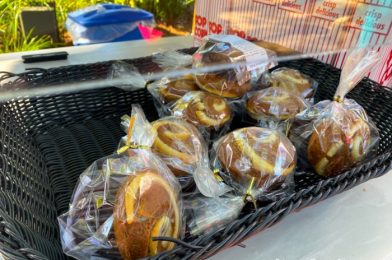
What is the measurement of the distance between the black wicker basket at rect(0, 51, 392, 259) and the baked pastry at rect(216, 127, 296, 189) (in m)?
0.05

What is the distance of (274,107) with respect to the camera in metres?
0.72

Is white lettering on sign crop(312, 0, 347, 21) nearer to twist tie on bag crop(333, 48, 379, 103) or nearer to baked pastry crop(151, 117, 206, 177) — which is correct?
twist tie on bag crop(333, 48, 379, 103)

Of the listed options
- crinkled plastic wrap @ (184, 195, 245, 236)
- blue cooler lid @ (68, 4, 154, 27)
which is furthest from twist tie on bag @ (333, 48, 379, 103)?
blue cooler lid @ (68, 4, 154, 27)

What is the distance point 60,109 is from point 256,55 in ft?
1.51

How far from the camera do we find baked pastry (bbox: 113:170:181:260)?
42 cm

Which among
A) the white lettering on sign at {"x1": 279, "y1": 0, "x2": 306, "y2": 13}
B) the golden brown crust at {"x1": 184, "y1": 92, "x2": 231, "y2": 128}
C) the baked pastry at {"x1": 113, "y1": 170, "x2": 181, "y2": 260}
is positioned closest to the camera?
the baked pastry at {"x1": 113, "y1": 170, "x2": 181, "y2": 260}

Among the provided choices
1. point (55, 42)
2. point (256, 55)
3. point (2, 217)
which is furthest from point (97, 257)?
point (55, 42)

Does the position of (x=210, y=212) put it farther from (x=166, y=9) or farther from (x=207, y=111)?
(x=166, y=9)

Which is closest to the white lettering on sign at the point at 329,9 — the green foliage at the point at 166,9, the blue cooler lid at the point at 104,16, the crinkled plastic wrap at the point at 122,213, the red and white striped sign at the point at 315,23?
the red and white striped sign at the point at 315,23

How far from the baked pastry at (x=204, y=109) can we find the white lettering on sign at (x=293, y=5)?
40cm

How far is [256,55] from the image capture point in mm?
789

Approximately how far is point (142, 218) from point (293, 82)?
543mm

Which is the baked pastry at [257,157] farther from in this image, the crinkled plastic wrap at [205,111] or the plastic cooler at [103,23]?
the plastic cooler at [103,23]

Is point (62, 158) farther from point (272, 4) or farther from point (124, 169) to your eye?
point (272, 4)
